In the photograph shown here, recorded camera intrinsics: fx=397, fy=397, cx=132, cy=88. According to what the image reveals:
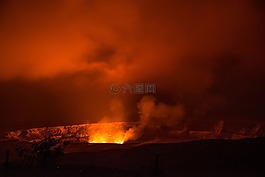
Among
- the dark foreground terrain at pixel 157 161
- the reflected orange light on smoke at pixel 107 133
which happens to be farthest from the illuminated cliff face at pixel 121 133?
the dark foreground terrain at pixel 157 161

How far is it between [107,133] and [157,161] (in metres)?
20.8

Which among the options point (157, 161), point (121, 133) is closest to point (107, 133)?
point (121, 133)

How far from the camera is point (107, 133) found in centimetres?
3647

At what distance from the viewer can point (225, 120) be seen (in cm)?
4075

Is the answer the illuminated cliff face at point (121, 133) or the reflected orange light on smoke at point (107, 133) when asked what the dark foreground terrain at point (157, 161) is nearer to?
the illuminated cliff face at point (121, 133)

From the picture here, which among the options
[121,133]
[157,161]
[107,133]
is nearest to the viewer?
[157,161]

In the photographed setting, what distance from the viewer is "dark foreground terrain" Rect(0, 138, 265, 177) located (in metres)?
16.9

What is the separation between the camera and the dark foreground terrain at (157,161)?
55.5ft

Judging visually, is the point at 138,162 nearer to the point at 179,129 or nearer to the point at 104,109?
the point at 179,129

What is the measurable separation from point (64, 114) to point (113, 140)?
17.4 m

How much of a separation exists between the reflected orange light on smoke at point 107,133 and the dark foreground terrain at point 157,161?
7.46 m

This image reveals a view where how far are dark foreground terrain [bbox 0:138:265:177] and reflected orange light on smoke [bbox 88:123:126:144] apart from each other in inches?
294

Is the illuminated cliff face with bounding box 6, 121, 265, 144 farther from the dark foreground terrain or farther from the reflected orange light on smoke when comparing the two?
the dark foreground terrain

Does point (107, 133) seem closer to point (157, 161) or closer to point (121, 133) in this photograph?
point (121, 133)
